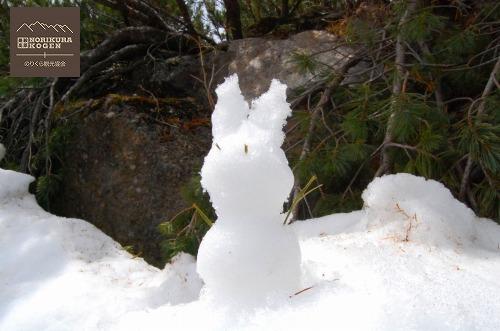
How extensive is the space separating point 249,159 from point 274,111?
0.29 ft

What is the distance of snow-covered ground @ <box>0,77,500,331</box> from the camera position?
0.64 m

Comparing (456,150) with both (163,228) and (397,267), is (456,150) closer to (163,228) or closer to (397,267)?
(397,267)

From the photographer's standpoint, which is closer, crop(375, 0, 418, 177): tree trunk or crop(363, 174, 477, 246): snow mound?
crop(363, 174, 477, 246): snow mound

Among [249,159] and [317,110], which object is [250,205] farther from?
[317,110]

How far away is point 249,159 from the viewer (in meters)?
0.67

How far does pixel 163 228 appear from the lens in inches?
52.2

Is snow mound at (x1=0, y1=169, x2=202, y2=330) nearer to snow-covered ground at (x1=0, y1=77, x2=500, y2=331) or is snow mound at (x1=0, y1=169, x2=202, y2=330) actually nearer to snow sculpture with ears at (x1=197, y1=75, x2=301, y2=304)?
A: snow-covered ground at (x1=0, y1=77, x2=500, y2=331)

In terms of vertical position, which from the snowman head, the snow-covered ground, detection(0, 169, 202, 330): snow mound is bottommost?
detection(0, 169, 202, 330): snow mound

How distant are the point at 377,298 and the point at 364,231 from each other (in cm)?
33

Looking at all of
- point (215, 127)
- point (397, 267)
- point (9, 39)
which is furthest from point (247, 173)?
point (9, 39)

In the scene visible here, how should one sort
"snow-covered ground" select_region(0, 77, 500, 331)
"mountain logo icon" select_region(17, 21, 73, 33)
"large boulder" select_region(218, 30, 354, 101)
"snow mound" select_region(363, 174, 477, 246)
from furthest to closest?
"mountain logo icon" select_region(17, 21, 73, 33) < "large boulder" select_region(218, 30, 354, 101) < "snow mound" select_region(363, 174, 477, 246) < "snow-covered ground" select_region(0, 77, 500, 331)

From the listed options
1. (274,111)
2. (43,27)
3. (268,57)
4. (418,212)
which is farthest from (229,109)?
(43,27)

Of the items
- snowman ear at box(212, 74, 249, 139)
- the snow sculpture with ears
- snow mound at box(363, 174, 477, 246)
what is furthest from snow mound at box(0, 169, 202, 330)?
snow mound at box(363, 174, 477, 246)

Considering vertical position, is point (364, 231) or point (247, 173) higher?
point (247, 173)
